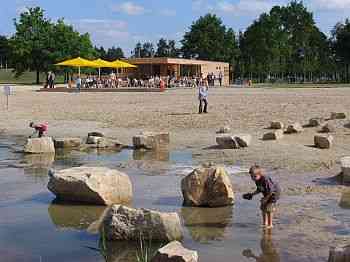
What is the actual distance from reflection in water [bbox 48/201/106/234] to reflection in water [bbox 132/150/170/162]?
5.77 metres

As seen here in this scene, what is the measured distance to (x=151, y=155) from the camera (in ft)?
58.1

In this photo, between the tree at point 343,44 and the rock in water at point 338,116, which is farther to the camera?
the tree at point 343,44

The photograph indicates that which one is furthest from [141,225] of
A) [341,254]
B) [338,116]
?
[338,116]

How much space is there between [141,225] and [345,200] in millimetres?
4270

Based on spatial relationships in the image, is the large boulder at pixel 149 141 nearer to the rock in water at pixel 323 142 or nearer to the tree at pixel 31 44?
the rock in water at pixel 323 142

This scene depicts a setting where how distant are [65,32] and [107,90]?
27923mm

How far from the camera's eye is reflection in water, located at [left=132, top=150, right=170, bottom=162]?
17094 mm

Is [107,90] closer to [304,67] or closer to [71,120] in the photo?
[71,120]

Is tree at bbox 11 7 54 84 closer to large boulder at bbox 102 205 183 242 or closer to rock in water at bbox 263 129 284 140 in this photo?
rock in water at bbox 263 129 284 140

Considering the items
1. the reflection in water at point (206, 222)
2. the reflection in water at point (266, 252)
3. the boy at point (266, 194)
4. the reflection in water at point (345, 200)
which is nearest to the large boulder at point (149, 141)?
the reflection in water at point (345, 200)

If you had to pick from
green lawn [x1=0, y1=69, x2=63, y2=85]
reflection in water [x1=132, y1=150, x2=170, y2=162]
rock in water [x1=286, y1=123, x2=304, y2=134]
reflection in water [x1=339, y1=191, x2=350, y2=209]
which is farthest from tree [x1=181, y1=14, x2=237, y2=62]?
reflection in water [x1=339, y1=191, x2=350, y2=209]

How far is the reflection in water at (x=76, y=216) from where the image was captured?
32.4 feet

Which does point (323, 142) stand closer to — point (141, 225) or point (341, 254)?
point (141, 225)

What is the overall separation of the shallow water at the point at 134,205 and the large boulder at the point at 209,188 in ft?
0.62
